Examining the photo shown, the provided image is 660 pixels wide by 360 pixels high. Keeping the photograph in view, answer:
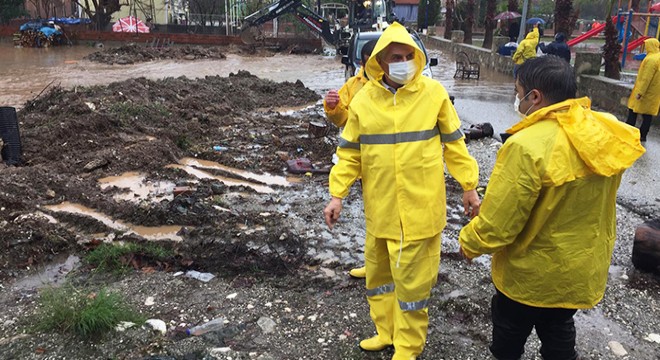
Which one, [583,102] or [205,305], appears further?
[205,305]

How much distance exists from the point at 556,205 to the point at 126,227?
431cm

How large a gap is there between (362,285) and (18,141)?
5771mm

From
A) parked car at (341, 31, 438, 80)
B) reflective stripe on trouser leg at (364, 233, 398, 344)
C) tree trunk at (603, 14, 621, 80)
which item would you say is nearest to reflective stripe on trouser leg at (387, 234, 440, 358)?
reflective stripe on trouser leg at (364, 233, 398, 344)

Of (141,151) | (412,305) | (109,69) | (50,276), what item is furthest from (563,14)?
(109,69)

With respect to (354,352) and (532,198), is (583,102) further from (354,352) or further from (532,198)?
(354,352)

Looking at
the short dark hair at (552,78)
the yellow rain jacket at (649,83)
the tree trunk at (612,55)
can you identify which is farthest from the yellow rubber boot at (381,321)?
the tree trunk at (612,55)

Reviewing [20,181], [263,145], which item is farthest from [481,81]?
[20,181]

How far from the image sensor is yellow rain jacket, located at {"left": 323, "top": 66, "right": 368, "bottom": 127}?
391cm

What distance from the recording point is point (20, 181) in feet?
19.6

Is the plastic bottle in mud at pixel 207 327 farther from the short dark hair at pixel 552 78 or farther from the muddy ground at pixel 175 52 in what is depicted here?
the muddy ground at pixel 175 52

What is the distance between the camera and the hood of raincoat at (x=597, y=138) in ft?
6.42

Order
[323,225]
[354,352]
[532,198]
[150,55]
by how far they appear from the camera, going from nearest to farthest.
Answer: [532,198], [354,352], [323,225], [150,55]

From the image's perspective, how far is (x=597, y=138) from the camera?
6.43ft

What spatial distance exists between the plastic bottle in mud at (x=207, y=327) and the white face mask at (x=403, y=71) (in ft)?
6.36
